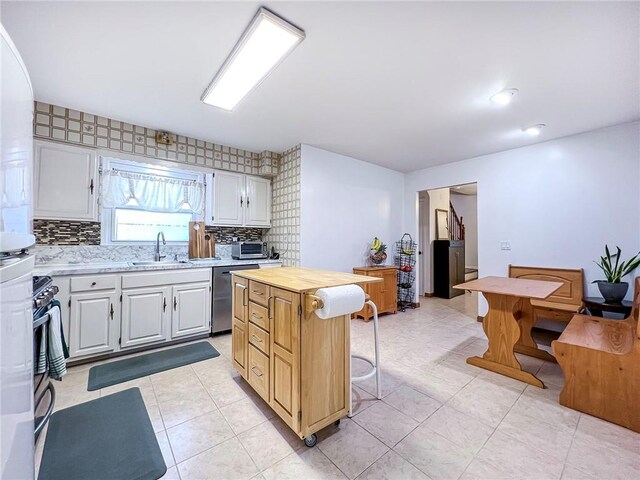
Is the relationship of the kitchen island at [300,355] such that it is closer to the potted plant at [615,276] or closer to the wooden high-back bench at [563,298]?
the wooden high-back bench at [563,298]

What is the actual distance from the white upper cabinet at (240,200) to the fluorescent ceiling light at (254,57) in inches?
54.7

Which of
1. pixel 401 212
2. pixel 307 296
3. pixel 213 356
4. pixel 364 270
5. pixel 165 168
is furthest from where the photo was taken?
pixel 401 212

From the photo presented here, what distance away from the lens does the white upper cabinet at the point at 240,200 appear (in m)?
3.58

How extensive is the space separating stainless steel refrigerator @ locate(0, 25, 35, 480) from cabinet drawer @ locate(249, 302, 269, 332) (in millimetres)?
1053

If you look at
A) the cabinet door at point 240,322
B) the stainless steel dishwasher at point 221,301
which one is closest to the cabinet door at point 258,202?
the stainless steel dishwasher at point 221,301

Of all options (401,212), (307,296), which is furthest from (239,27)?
(401,212)

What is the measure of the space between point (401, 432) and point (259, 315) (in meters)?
1.16

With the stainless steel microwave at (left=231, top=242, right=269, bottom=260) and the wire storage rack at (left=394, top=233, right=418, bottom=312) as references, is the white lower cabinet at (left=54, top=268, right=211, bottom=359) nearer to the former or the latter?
the stainless steel microwave at (left=231, top=242, right=269, bottom=260)

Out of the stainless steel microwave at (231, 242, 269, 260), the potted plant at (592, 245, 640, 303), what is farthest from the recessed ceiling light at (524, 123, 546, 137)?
the stainless steel microwave at (231, 242, 269, 260)

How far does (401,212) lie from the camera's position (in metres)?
5.11

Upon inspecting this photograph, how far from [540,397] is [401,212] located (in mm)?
3593

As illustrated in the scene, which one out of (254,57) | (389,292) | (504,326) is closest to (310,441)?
(504,326)

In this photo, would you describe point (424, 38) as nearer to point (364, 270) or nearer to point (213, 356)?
point (364, 270)

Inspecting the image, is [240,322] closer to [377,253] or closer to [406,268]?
[377,253]
